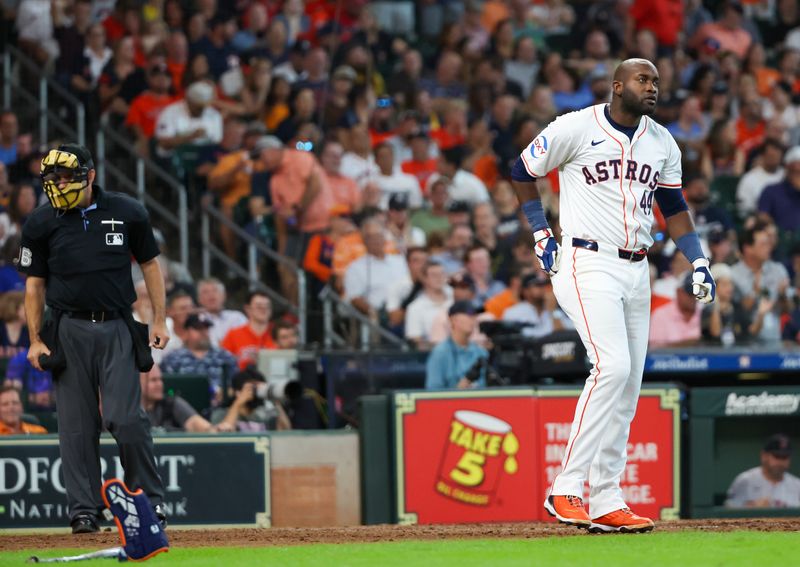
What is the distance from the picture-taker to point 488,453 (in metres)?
10.1

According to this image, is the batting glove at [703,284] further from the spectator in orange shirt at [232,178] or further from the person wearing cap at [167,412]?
the spectator in orange shirt at [232,178]

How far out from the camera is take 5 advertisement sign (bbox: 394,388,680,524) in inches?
395

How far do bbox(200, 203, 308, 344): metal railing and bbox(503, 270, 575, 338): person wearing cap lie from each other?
1.66 metres

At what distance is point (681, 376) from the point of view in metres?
10.9

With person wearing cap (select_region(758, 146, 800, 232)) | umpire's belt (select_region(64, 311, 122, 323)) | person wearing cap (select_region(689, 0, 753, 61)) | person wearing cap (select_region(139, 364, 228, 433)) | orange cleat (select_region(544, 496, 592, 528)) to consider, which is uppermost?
person wearing cap (select_region(689, 0, 753, 61))

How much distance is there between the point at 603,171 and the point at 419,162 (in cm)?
802

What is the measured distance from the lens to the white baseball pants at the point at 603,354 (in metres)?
7.05

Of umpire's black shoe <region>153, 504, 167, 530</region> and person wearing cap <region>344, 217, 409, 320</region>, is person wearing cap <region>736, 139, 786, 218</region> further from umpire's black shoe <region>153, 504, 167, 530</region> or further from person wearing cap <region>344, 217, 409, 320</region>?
umpire's black shoe <region>153, 504, 167, 530</region>

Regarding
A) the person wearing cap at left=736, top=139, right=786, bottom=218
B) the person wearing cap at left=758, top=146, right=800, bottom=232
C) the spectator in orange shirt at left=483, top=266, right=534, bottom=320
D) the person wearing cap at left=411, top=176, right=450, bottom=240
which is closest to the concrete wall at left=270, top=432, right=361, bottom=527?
the spectator in orange shirt at left=483, top=266, right=534, bottom=320

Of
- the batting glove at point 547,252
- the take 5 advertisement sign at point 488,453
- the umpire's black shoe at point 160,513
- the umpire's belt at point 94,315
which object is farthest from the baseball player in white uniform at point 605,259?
the take 5 advertisement sign at point 488,453

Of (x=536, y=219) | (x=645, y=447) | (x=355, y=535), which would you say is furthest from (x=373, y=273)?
(x=536, y=219)

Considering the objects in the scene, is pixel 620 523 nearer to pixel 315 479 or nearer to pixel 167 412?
pixel 315 479

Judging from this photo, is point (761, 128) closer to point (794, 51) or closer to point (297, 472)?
point (794, 51)

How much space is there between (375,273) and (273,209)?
42.1 inches
